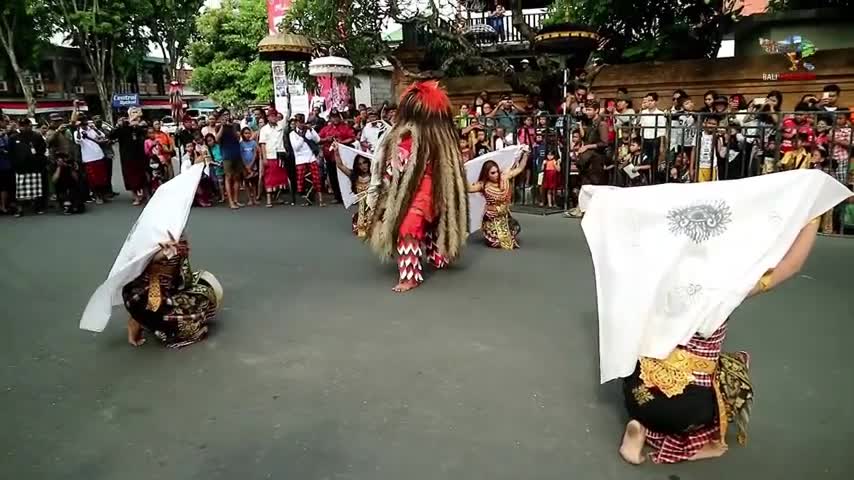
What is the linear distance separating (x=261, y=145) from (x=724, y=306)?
355 inches

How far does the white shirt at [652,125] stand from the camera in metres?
8.03

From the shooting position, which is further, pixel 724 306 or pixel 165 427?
pixel 165 427

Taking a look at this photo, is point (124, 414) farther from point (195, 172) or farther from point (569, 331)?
point (569, 331)

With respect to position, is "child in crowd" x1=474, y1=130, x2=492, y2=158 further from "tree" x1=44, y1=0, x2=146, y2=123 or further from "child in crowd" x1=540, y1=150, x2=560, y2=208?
"tree" x1=44, y1=0, x2=146, y2=123

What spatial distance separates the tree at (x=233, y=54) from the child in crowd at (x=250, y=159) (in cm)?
1682

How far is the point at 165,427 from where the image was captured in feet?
10.3

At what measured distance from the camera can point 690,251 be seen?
2.52 m

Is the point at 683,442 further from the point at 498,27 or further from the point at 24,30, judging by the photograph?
the point at 24,30

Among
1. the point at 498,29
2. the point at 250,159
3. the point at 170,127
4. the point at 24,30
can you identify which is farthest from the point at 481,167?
the point at 24,30

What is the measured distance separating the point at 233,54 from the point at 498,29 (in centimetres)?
1444

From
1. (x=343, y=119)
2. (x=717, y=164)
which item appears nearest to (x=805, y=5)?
(x=717, y=164)

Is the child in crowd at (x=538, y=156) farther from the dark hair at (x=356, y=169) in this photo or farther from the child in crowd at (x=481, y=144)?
the dark hair at (x=356, y=169)

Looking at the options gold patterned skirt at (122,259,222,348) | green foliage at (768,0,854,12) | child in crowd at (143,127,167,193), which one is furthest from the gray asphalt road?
green foliage at (768,0,854,12)

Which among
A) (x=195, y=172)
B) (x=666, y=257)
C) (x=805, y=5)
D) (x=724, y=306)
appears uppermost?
(x=805, y=5)
